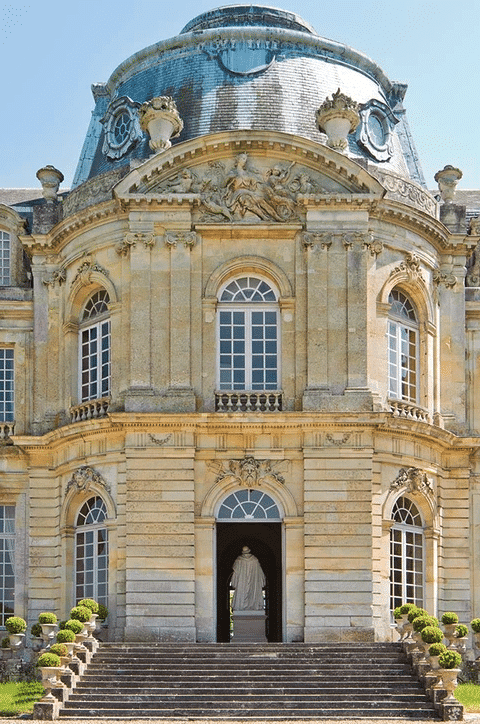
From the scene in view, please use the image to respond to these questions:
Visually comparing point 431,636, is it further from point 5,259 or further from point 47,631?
point 5,259

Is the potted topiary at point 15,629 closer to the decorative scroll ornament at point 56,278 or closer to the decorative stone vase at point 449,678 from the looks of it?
the decorative scroll ornament at point 56,278

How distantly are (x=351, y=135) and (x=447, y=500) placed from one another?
28.9 ft

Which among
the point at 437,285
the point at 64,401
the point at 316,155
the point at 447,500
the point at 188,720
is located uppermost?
the point at 316,155

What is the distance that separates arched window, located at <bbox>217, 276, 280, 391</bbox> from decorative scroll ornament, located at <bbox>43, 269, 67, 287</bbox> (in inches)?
169

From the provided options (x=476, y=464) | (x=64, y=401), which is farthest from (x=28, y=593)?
(x=476, y=464)

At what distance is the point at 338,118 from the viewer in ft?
111

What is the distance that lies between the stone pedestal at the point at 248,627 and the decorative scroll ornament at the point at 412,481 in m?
4.13

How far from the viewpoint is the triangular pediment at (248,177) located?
109 ft

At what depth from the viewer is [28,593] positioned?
34.8 meters

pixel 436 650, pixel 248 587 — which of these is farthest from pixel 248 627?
pixel 436 650

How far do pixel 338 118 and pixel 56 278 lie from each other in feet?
24.9

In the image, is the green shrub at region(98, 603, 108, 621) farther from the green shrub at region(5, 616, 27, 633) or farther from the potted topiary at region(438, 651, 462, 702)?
the potted topiary at region(438, 651, 462, 702)

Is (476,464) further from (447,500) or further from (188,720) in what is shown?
(188,720)

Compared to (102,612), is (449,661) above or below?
below
